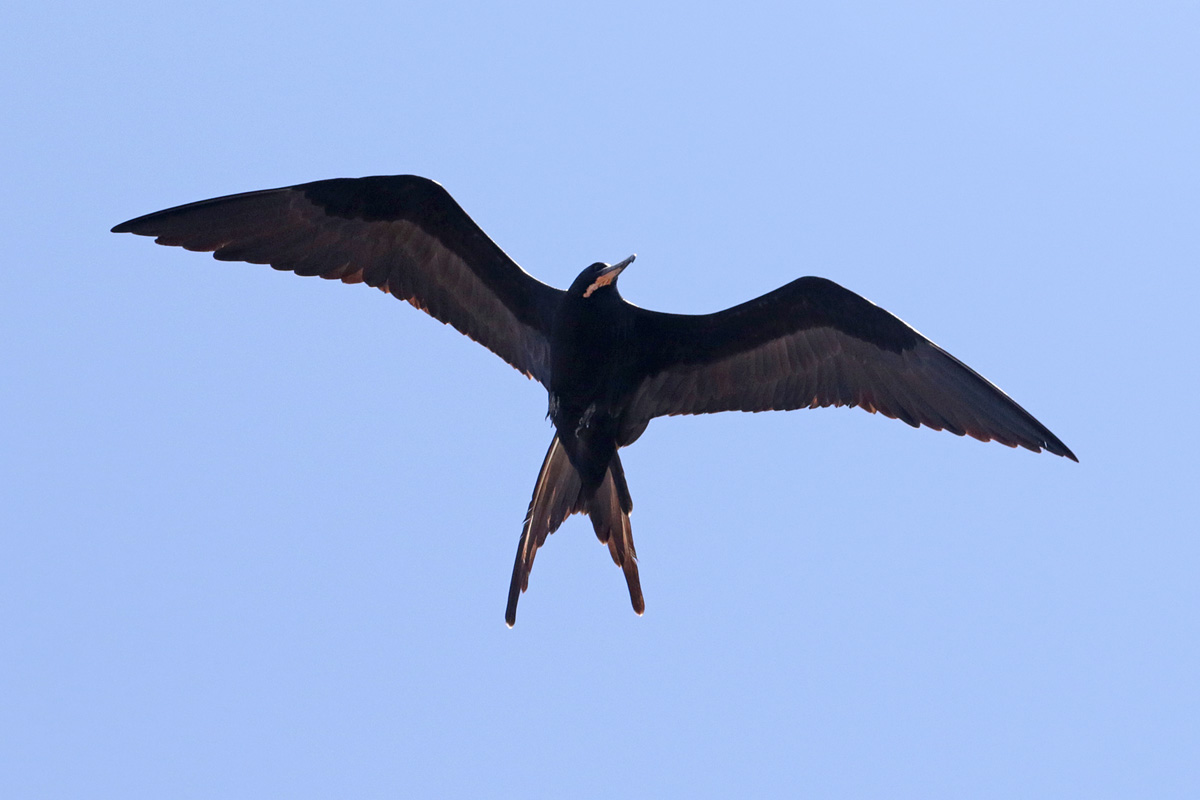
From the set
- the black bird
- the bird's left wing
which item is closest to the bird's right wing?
the black bird

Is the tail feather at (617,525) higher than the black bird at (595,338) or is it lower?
lower

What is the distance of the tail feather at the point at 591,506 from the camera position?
21.0 ft

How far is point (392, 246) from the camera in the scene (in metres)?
6.45

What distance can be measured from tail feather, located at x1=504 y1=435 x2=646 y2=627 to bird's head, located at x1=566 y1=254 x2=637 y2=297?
0.80 meters

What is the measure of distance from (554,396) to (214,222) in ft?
5.99

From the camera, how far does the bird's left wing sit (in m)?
6.14

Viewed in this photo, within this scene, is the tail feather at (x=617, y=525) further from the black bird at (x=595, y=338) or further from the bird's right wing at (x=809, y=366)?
the bird's right wing at (x=809, y=366)

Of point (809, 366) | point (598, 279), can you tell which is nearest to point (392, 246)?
point (598, 279)

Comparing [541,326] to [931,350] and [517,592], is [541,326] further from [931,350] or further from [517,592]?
[931,350]

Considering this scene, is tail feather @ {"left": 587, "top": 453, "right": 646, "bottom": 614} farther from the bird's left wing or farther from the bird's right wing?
the bird's left wing

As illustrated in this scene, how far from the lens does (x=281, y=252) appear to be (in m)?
6.24

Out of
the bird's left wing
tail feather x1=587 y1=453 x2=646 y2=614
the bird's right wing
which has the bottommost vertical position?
tail feather x1=587 y1=453 x2=646 y2=614

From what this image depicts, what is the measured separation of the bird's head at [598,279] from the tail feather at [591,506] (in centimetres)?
80

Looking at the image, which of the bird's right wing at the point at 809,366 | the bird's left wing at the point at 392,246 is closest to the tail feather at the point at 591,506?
the bird's right wing at the point at 809,366
